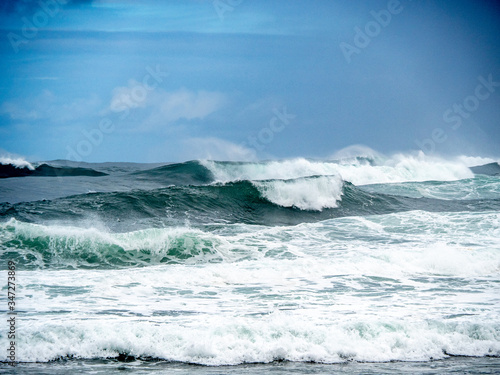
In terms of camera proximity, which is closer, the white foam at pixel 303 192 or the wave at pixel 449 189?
the white foam at pixel 303 192

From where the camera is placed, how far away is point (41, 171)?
2869 cm

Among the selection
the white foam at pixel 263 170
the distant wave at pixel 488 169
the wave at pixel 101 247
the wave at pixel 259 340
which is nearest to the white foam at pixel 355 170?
the white foam at pixel 263 170

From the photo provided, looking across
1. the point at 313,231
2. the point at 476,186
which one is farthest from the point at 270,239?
the point at 476,186

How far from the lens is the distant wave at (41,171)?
90.8 feet

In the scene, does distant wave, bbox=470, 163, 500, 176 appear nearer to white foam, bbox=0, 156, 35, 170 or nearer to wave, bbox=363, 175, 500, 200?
wave, bbox=363, 175, 500, 200

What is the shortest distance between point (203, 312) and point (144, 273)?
8.33 ft

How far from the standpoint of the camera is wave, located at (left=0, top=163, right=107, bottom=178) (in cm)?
2767

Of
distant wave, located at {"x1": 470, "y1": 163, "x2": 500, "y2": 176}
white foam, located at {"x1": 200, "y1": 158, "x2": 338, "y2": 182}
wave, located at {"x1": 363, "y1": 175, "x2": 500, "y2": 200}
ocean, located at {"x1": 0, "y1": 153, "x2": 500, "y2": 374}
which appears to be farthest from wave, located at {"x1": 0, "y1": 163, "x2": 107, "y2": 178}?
distant wave, located at {"x1": 470, "y1": 163, "x2": 500, "y2": 176}

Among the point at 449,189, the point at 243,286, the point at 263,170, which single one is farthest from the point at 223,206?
the point at 449,189

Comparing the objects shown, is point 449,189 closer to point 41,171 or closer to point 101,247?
point 101,247

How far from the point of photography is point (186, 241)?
10.7 m

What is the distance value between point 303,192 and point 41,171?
1741cm

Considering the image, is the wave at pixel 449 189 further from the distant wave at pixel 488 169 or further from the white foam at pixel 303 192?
the distant wave at pixel 488 169

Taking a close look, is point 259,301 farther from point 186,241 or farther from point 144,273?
point 186,241
